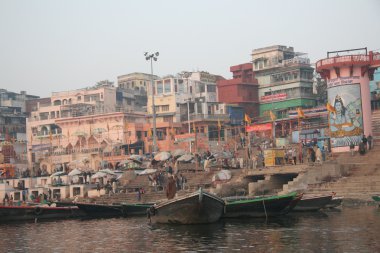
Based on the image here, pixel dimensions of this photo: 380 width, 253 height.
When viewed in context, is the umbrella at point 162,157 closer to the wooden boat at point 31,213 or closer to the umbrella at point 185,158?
the umbrella at point 185,158

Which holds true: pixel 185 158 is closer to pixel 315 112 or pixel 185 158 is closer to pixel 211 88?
pixel 315 112

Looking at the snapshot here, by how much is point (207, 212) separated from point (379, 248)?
910 centimetres

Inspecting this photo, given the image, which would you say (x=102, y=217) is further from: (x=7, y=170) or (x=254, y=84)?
(x=254, y=84)

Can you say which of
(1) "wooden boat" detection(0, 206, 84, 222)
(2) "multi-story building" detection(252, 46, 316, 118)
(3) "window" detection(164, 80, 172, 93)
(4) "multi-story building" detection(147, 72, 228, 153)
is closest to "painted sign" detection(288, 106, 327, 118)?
(2) "multi-story building" detection(252, 46, 316, 118)

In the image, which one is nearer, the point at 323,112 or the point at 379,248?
the point at 379,248

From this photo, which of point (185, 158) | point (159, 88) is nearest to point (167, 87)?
point (159, 88)

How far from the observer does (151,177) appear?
44.4m

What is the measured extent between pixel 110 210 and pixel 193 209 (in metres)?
10.4

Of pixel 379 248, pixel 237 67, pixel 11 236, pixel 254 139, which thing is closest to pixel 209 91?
pixel 237 67

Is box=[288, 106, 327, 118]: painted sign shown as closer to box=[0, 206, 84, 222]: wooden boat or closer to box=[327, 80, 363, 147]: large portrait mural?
box=[327, 80, 363, 147]: large portrait mural

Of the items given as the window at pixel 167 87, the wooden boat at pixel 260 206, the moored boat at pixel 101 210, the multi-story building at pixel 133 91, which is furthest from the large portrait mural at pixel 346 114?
the window at pixel 167 87

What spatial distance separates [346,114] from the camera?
137ft

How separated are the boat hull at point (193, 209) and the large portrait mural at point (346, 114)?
60.5ft

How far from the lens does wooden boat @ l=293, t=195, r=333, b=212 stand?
2964 centimetres
